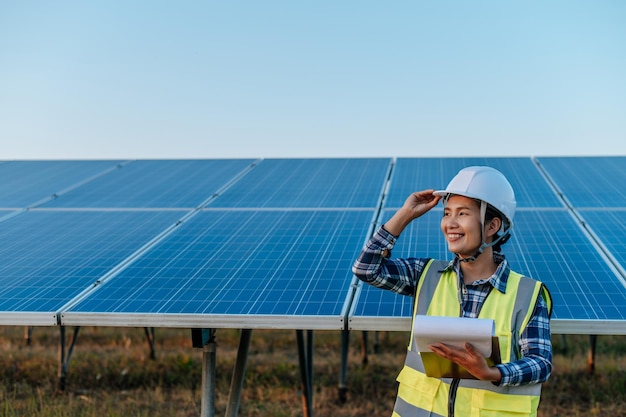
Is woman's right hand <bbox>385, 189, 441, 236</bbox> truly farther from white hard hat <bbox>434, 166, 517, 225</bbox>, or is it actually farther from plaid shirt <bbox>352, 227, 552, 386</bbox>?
white hard hat <bbox>434, 166, 517, 225</bbox>

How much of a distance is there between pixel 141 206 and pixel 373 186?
2.58 meters

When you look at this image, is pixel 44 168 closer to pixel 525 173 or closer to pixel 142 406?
pixel 142 406

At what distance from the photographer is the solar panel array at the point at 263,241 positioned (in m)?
5.73

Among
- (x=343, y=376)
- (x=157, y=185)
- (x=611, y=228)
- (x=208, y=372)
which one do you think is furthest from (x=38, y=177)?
(x=611, y=228)

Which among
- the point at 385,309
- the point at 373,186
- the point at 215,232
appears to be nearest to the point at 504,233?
the point at 385,309

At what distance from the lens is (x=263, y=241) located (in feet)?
23.7

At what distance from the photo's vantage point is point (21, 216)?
8.51m

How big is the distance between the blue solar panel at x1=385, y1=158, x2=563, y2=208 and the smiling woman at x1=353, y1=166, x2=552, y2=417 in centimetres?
351

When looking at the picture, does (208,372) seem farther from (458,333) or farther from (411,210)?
(458,333)

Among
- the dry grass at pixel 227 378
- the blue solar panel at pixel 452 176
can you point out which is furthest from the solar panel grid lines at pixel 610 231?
the dry grass at pixel 227 378

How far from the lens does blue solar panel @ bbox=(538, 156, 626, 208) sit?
27.1 ft

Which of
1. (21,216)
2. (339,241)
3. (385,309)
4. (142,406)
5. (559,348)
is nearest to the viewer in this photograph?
(385,309)

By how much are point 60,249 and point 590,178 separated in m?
5.86

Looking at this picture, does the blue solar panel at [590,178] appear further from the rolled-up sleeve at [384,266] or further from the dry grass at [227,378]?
the rolled-up sleeve at [384,266]
